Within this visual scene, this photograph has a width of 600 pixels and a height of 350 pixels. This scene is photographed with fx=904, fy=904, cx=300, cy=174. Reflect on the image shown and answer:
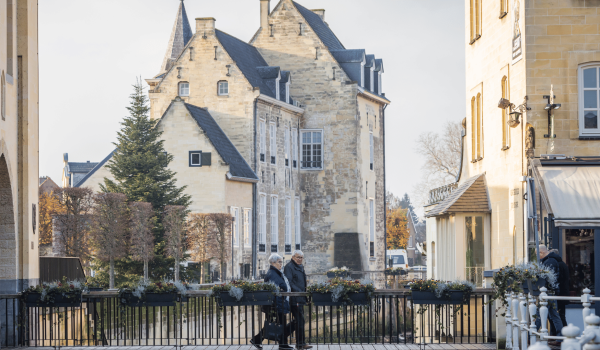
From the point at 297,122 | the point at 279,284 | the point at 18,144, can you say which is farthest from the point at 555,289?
the point at 297,122

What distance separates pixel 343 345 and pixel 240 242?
26.4m

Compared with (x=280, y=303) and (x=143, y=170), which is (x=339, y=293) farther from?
(x=143, y=170)

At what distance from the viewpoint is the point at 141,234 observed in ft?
115

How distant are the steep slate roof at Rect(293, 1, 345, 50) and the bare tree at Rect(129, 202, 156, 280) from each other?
19.6 m

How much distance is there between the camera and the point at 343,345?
50.7ft

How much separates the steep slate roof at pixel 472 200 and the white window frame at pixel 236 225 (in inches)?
726

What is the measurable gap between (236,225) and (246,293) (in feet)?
88.1

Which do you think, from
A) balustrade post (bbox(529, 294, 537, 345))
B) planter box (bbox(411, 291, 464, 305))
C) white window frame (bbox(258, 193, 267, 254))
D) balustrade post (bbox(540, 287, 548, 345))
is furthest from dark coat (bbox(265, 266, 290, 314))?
white window frame (bbox(258, 193, 267, 254))

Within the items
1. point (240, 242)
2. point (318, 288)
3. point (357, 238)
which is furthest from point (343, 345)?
point (357, 238)

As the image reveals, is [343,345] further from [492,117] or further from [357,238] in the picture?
[357,238]

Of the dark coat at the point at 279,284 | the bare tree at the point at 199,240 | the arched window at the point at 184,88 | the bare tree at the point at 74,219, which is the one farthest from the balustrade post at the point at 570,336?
the arched window at the point at 184,88

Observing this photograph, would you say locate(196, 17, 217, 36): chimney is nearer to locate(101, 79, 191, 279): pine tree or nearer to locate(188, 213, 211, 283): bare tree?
locate(101, 79, 191, 279): pine tree

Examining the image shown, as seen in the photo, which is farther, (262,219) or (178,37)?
(178,37)

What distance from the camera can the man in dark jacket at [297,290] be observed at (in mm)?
15057
